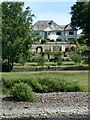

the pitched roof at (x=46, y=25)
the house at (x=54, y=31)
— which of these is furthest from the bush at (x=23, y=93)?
the house at (x=54, y=31)

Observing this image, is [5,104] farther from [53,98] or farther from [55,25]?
[55,25]

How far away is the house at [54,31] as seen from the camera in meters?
102

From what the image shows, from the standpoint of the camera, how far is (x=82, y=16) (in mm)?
64750

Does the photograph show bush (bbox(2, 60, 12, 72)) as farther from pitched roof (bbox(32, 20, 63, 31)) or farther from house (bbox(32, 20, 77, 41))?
house (bbox(32, 20, 77, 41))

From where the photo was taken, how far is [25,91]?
69.8 ft

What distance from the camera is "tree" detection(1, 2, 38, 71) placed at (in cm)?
4175

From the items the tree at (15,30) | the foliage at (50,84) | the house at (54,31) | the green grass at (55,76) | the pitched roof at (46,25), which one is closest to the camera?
the foliage at (50,84)

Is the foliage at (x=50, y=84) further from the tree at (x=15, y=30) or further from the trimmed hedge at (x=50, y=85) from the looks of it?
the tree at (x=15, y=30)

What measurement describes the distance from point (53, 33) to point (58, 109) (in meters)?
85.3

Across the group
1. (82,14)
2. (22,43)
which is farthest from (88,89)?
(82,14)

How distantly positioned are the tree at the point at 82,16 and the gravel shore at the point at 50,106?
37.8m

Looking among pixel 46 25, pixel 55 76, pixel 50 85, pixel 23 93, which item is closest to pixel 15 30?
pixel 55 76

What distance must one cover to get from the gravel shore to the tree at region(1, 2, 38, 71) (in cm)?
1988

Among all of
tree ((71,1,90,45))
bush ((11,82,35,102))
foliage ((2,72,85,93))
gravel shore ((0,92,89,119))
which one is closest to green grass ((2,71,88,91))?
foliage ((2,72,85,93))
